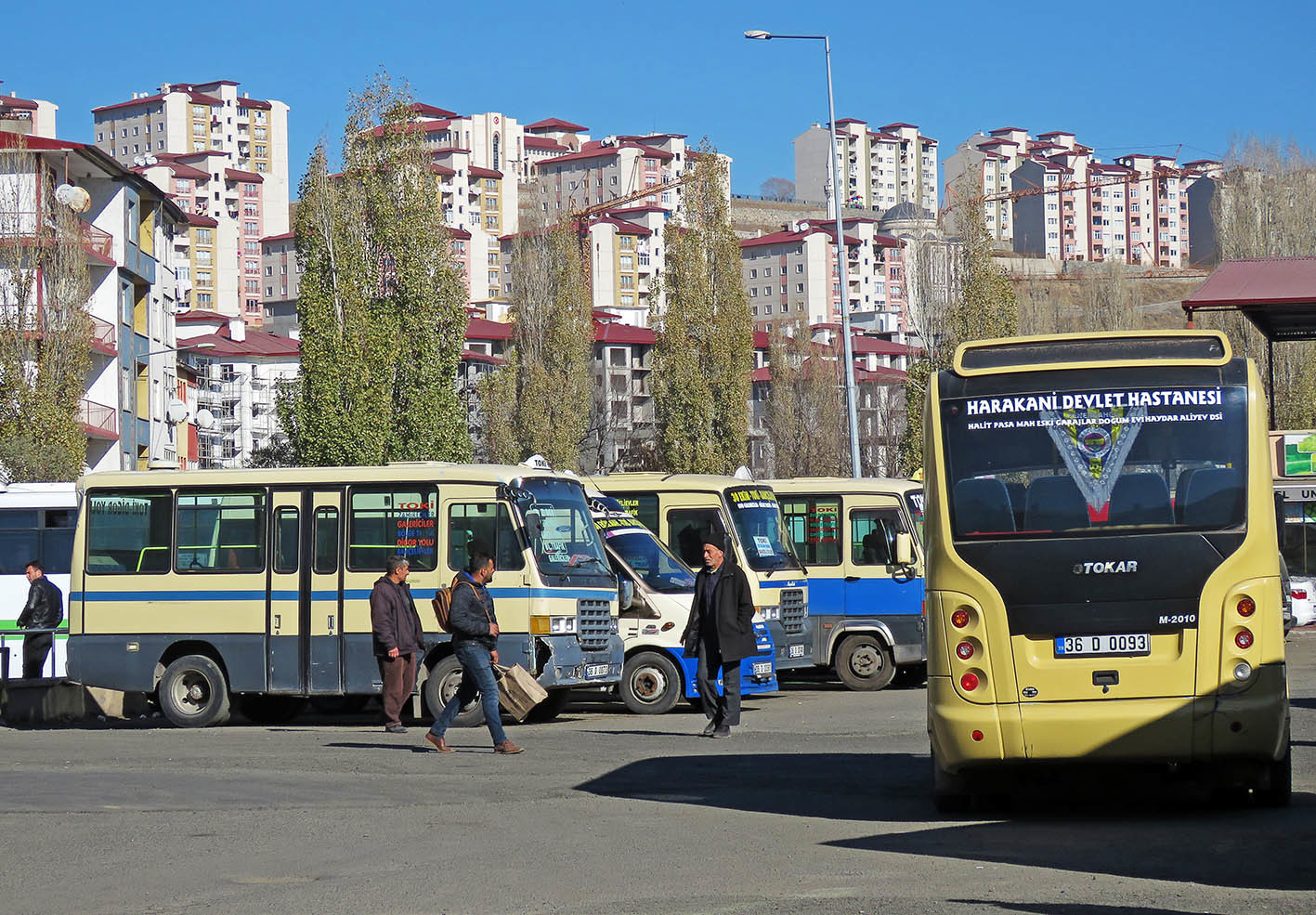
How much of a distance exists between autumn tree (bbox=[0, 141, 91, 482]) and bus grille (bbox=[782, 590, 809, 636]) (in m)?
27.4

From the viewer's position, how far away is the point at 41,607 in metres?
22.0

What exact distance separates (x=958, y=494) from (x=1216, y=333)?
1952 millimetres

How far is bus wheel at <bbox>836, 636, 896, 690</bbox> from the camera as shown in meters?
23.2

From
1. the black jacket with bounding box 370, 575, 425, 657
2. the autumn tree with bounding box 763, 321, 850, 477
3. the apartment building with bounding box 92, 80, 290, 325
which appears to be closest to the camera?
the black jacket with bounding box 370, 575, 425, 657

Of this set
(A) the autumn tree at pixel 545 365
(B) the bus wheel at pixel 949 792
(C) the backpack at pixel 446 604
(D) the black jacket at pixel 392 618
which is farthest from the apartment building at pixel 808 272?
(B) the bus wheel at pixel 949 792

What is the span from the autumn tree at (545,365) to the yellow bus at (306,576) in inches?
1917

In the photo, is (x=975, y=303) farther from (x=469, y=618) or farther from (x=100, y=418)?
(x=469, y=618)

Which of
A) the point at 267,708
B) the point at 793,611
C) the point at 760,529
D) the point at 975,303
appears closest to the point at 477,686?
the point at 267,708

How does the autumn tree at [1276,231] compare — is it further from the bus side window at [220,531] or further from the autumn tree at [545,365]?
the bus side window at [220,531]

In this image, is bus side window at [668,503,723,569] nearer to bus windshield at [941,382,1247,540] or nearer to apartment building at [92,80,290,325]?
bus windshield at [941,382,1247,540]

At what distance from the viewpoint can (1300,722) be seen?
623 inches

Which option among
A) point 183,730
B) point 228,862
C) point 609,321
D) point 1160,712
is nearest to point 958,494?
point 1160,712

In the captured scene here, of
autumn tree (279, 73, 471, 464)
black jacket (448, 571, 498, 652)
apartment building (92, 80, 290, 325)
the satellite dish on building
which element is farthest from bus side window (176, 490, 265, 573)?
apartment building (92, 80, 290, 325)

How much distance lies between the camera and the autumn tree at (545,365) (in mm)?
69812
